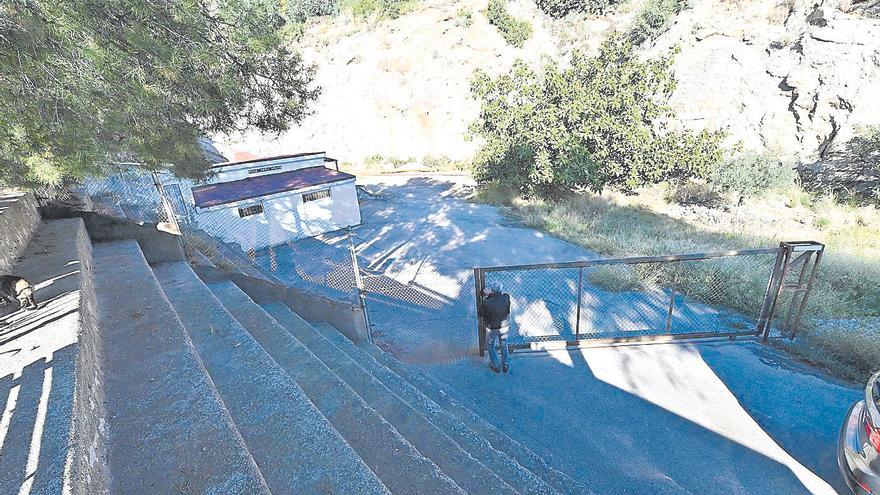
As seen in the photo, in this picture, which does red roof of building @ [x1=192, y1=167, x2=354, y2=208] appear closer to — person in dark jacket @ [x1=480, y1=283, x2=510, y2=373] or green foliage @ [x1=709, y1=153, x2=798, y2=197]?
person in dark jacket @ [x1=480, y1=283, x2=510, y2=373]

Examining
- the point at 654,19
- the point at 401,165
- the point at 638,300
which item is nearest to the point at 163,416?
the point at 638,300

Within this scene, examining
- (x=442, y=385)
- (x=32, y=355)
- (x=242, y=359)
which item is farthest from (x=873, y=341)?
(x=32, y=355)

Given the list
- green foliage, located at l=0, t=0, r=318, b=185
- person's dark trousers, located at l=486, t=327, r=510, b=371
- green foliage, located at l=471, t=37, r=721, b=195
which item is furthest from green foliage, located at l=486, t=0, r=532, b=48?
person's dark trousers, located at l=486, t=327, r=510, b=371

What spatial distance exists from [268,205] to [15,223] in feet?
37.6

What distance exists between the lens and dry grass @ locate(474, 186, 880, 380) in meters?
5.07

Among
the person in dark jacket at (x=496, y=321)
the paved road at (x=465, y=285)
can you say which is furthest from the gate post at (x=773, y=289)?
the person in dark jacket at (x=496, y=321)

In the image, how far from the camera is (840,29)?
16875 mm

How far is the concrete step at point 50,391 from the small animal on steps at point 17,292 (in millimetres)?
55

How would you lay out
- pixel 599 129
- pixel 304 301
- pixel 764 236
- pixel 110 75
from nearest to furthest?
pixel 110 75
pixel 304 301
pixel 764 236
pixel 599 129

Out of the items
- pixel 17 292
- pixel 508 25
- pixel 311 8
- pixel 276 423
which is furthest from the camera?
pixel 311 8

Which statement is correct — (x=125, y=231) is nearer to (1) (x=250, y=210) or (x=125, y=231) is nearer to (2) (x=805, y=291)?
(2) (x=805, y=291)

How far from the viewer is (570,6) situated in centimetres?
3347

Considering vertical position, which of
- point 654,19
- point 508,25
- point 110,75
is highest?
point 508,25

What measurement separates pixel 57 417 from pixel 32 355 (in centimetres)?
79
